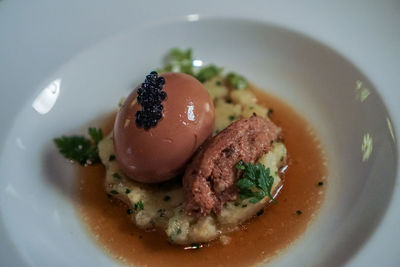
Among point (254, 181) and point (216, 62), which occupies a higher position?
point (216, 62)

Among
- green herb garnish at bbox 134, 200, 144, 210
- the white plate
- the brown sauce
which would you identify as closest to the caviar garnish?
green herb garnish at bbox 134, 200, 144, 210

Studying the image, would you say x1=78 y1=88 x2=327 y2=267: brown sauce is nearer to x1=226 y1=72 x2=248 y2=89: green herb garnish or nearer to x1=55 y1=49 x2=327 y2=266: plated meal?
x1=55 y1=49 x2=327 y2=266: plated meal

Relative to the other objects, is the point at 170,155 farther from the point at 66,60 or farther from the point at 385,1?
the point at 385,1

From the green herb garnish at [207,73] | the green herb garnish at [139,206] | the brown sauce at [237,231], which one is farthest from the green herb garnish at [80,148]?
the green herb garnish at [207,73]

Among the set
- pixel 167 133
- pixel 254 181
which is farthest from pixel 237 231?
pixel 167 133

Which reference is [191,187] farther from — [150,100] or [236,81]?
[236,81]

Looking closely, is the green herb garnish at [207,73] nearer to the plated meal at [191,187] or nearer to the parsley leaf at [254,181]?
the plated meal at [191,187]
